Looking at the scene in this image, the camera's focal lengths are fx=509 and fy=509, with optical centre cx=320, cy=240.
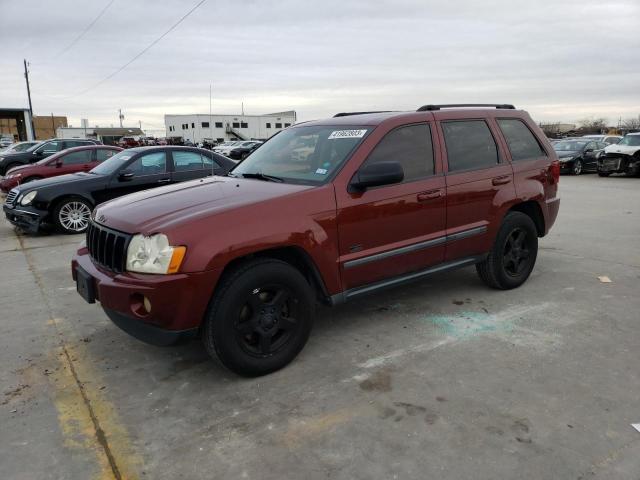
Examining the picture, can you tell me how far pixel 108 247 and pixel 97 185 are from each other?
6.09m

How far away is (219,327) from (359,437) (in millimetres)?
1065

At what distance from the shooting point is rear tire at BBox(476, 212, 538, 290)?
193 inches

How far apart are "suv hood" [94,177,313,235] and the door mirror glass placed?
518 centimetres

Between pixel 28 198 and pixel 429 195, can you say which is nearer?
pixel 429 195

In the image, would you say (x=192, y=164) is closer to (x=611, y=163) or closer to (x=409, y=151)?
(x=409, y=151)

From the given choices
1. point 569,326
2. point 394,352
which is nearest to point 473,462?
point 394,352

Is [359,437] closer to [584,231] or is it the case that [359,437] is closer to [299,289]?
[299,289]

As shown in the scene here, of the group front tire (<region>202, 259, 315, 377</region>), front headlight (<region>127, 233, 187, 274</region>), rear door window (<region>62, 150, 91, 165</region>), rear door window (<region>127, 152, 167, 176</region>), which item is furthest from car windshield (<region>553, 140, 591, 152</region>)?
front headlight (<region>127, 233, 187, 274</region>)

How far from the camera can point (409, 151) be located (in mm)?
4195

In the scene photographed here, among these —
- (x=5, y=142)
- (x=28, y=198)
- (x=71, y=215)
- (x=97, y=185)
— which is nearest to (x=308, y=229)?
(x=97, y=185)

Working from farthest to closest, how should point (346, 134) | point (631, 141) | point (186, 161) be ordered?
point (631, 141), point (186, 161), point (346, 134)

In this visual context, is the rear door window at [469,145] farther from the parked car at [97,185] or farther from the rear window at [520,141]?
the parked car at [97,185]

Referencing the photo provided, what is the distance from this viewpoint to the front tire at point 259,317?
3170 mm

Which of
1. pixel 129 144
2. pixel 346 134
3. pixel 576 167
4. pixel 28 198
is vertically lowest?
pixel 576 167
